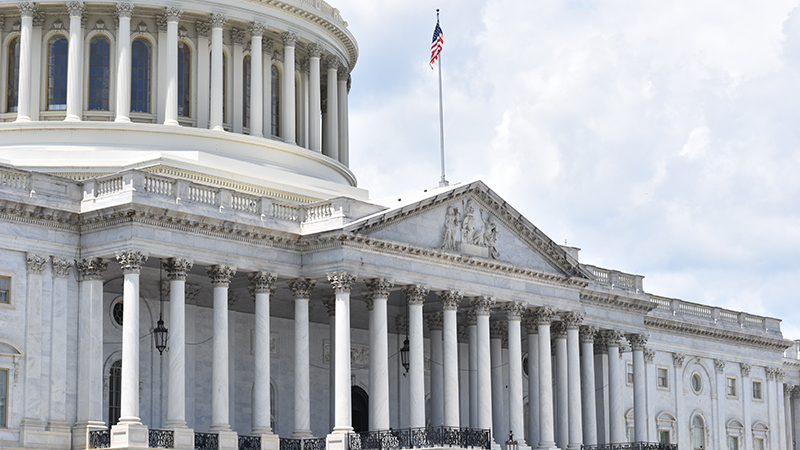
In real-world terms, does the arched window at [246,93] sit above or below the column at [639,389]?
above

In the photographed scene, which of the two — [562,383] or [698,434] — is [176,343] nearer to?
[562,383]

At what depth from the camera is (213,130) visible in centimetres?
5881

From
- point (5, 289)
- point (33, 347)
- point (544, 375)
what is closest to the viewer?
point (5, 289)

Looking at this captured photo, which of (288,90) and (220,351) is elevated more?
(288,90)

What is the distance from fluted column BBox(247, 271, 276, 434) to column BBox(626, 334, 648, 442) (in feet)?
73.7

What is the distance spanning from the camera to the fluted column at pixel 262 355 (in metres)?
47.6

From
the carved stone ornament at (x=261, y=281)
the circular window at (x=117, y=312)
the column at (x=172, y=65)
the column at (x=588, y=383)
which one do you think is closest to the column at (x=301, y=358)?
the carved stone ornament at (x=261, y=281)

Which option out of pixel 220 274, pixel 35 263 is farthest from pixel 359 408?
pixel 35 263

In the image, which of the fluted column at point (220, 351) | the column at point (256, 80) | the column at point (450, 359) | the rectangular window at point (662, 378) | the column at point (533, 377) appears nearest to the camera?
the fluted column at point (220, 351)

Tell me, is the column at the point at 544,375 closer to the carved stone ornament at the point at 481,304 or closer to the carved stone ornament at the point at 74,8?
the carved stone ornament at the point at 481,304

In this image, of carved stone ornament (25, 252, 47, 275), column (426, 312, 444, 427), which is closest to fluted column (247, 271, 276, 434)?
carved stone ornament (25, 252, 47, 275)

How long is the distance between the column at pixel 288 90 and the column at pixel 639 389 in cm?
1903

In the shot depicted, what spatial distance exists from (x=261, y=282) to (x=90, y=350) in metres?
6.71

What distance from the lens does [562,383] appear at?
197 feet
